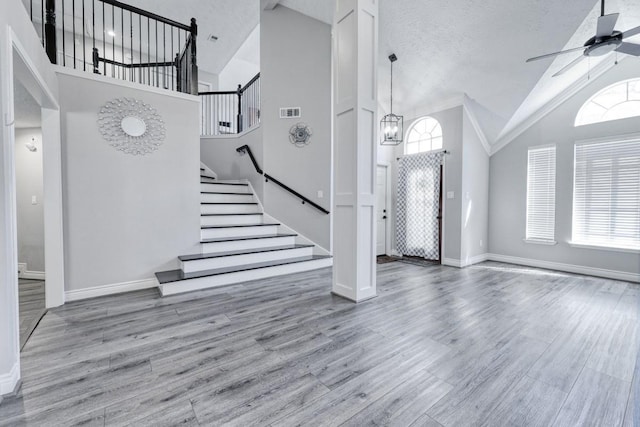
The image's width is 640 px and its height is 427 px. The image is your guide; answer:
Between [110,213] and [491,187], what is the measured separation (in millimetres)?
6638

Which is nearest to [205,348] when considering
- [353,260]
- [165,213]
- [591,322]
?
[353,260]

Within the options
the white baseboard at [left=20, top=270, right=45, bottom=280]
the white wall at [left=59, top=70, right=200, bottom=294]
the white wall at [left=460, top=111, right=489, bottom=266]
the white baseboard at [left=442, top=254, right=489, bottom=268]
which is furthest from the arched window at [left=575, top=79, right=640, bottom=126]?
the white baseboard at [left=20, top=270, right=45, bottom=280]

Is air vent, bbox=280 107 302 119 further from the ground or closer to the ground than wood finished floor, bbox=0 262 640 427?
further from the ground

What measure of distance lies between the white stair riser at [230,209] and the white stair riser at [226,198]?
0.20 m

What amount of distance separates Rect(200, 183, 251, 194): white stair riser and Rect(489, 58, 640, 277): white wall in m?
5.19

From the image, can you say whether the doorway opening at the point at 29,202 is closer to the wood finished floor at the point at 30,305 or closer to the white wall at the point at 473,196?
the wood finished floor at the point at 30,305

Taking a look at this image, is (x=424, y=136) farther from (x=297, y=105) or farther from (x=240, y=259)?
(x=240, y=259)

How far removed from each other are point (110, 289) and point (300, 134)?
373 centimetres

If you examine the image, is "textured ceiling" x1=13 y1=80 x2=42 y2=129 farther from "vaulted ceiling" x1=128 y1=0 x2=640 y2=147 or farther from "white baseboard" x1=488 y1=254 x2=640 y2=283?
"white baseboard" x1=488 y1=254 x2=640 y2=283

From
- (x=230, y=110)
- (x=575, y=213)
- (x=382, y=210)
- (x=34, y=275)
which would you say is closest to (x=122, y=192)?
(x=34, y=275)

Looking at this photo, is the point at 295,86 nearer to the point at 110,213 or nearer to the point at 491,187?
the point at 110,213

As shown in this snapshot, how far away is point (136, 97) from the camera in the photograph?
3.41m

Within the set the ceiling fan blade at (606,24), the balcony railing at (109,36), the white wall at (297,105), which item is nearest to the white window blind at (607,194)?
the ceiling fan blade at (606,24)

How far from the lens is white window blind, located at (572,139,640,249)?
416cm
